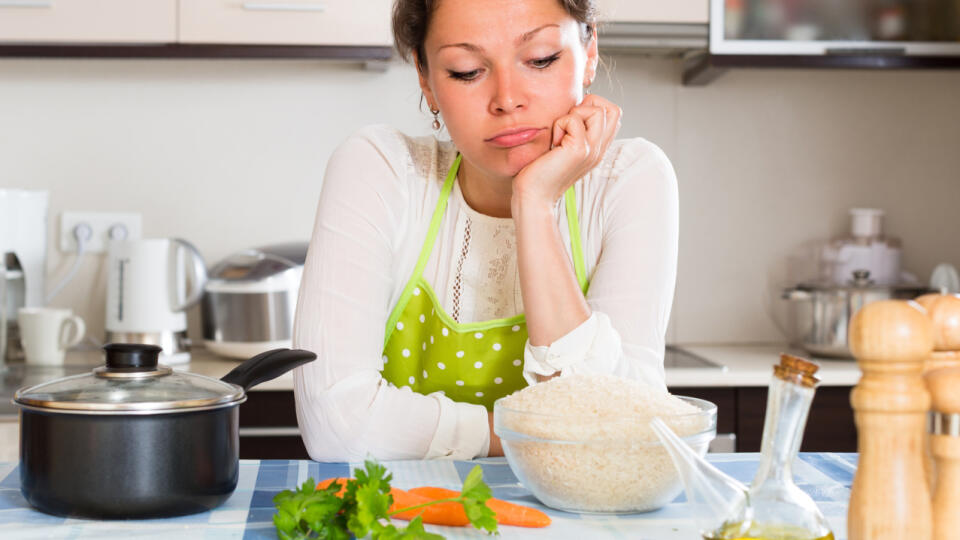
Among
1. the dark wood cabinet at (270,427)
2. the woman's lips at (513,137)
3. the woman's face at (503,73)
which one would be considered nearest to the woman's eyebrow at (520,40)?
the woman's face at (503,73)

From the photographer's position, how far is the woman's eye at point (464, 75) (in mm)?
1240

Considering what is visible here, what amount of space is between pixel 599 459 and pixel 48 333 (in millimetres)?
1741

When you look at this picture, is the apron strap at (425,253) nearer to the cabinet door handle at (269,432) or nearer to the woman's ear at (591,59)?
the woman's ear at (591,59)

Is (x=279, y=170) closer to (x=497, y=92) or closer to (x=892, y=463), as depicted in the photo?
(x=497, y=92)

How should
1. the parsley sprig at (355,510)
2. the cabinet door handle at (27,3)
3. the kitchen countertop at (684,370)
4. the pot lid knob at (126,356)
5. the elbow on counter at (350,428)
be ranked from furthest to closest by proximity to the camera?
the cabinet door handle at (27,3) → the kitchen countertop at (684,370) → the elbow on counter at (350,428) → the pot lid knob at (126,356) → the parsley sprig at (355,510)

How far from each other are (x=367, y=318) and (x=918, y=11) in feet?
5.73

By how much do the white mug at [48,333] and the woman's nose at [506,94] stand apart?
1363 mm

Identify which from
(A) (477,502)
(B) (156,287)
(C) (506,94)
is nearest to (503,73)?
(C) (506,94)

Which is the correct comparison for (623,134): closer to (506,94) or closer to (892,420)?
(506,94)

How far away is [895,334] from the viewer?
541 millimetres

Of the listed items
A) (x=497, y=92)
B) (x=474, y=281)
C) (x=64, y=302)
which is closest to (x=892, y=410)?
(x=497, y=92)

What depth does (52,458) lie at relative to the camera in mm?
771

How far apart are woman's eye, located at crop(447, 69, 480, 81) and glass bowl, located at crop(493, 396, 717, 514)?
1.79 ft

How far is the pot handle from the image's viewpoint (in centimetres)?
84
